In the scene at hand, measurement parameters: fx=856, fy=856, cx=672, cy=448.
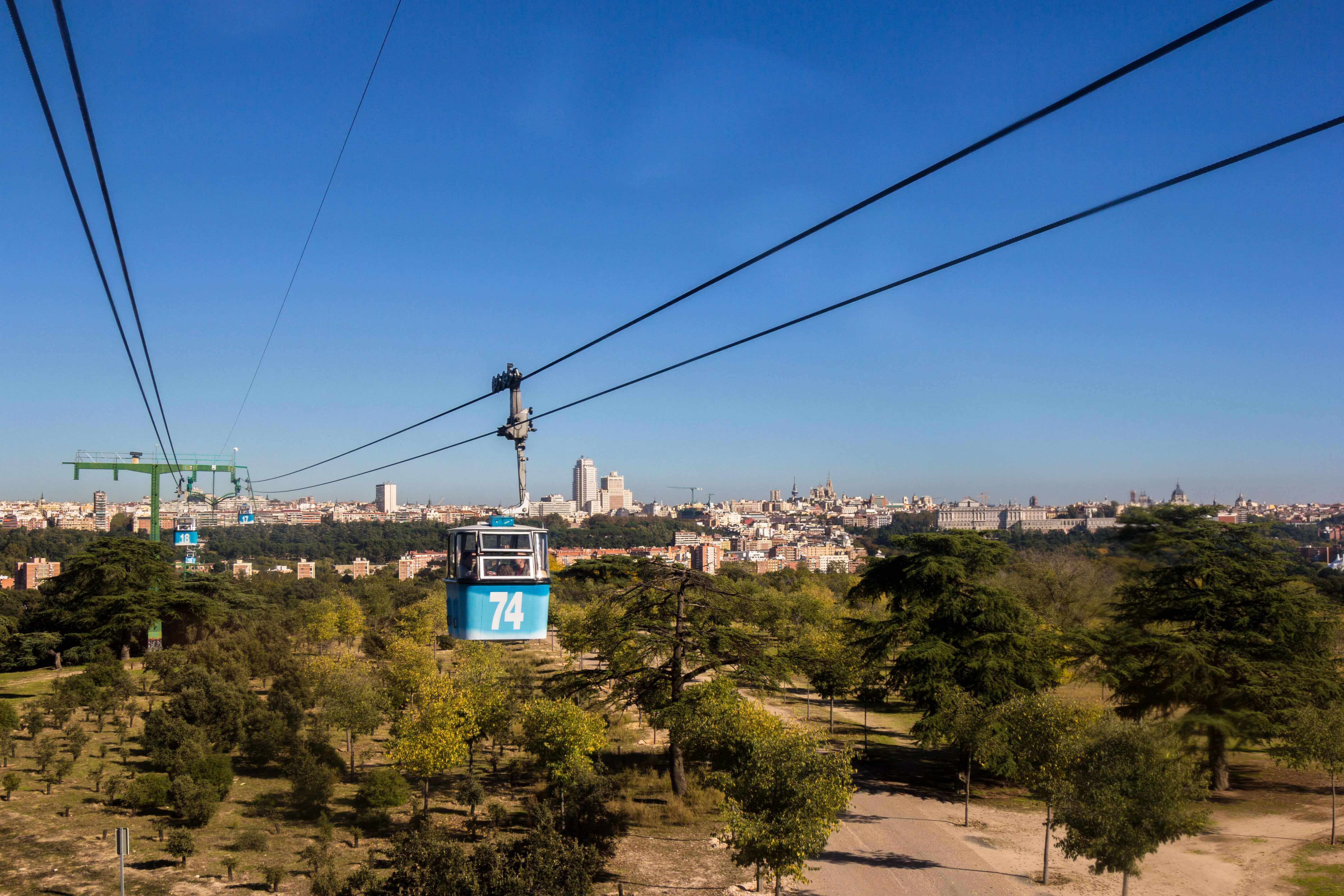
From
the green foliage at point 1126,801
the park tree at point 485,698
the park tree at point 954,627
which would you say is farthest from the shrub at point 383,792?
the green foliage at point 1126,801

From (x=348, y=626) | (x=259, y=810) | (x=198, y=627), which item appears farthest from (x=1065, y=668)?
(x=198, y=627)

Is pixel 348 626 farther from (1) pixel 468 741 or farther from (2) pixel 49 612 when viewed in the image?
(1) pixel 468 741

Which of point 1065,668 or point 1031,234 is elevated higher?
point 1031,234

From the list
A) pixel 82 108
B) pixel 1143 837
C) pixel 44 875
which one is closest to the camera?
pixel 82 108

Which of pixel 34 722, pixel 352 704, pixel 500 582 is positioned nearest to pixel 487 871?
pixel 500 582

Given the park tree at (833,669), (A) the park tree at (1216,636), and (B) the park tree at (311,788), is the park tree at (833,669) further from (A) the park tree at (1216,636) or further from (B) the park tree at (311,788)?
(B) the park tree at (311,788)

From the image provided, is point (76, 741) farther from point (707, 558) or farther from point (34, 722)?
point (707, 558)

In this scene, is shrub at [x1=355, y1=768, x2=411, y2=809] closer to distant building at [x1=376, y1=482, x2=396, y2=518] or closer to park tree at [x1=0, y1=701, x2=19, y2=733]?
park tree at [x1=0, y1=701, x2=19, y2=733]
